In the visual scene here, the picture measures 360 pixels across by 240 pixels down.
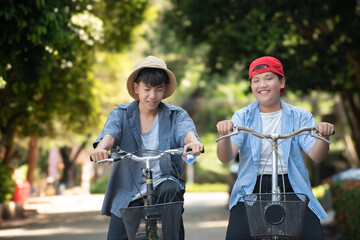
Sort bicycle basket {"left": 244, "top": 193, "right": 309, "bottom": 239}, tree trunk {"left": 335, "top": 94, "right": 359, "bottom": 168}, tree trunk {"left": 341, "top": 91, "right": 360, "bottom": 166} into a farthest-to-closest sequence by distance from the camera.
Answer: tree trunk {"left": 335, "top": 94, "right": 359, "bottom": 168}
tree trunk {"left": 341, "top": 91, "right": 360, "bottom": 166}
bicycle basket {"left": 244, "top": 193, "right": 309, "bottom": 239}

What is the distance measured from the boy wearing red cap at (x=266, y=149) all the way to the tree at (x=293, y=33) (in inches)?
320

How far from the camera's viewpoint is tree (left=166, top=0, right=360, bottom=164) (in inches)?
501

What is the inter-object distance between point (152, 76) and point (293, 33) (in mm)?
10423

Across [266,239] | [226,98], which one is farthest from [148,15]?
[226,98]

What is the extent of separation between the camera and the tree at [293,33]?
12.7 m

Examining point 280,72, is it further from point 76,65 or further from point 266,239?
point 76,65

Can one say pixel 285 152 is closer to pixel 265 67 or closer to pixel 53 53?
pixel 265 67

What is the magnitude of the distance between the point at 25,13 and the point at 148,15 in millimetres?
8941

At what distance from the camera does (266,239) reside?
373 centimetres

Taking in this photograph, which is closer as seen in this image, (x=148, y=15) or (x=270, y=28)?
(x=270, y=28)

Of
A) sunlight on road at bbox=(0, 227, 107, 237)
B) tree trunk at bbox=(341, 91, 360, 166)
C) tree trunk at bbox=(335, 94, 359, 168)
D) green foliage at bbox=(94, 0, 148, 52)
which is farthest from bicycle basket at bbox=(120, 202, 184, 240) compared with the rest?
tree trunk at bbox=(335, 94, 359, 168)

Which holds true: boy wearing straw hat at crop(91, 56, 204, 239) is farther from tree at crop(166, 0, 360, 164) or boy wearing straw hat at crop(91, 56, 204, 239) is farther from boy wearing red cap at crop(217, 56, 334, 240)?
tree at crop(166, 0, 360, 164)

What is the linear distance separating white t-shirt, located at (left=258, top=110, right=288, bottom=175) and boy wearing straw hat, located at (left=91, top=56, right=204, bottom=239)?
523 mm

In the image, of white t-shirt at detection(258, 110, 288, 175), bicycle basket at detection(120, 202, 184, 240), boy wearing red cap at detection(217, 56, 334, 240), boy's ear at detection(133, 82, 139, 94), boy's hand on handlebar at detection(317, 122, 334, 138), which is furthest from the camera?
boy's ear at detection(133, 82, 139, 94)
